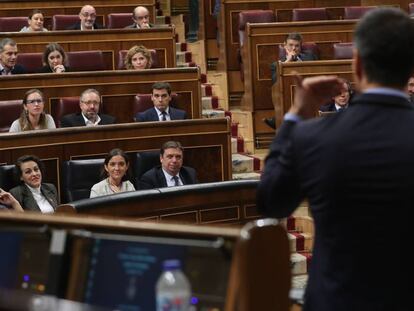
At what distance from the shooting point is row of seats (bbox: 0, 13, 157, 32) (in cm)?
544

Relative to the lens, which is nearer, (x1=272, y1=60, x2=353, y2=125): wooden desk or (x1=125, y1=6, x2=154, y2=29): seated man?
(x1=272, y1=60, x2=353, y2=125): wooden desk

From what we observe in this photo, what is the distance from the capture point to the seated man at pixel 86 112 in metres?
4.00

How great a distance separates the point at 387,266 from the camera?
3.71ft

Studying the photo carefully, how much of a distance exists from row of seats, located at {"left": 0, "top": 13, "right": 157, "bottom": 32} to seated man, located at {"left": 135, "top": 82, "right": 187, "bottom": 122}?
153 cm

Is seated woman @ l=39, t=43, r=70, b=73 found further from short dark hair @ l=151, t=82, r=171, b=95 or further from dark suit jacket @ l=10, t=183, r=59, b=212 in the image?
dark suit jacket @ l=10, t=183, r=59, b=212

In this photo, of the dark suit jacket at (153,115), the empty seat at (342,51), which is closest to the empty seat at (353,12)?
the empty seat at (342,51)

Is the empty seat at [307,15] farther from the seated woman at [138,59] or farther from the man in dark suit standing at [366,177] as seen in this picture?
the man in dark suit standing at [366,177]

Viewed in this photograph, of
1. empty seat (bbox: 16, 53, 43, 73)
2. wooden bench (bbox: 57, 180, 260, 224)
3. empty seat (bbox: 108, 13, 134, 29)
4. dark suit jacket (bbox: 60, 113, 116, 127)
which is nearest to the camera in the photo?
wooden bench (bbox: 57, 180, 260, 224)

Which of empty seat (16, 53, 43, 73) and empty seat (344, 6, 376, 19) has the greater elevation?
empty seat (344, 6, 376, 19)

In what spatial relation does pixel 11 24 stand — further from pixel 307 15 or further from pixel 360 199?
pixel 360 199

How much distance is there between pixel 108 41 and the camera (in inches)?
198

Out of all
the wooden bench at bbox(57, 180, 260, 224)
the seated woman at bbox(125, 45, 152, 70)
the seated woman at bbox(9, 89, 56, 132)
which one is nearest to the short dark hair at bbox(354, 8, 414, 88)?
the wooden bench at bbox(57, 180, 260, 224)

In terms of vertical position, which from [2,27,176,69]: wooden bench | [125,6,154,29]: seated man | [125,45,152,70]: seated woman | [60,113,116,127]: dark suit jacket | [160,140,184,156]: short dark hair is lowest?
[160,140,184,156]: short dark hair

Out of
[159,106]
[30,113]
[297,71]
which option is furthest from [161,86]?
[297,71]
